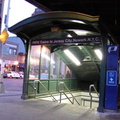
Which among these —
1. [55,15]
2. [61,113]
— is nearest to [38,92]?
[61,113]

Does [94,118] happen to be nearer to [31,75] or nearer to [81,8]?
[31,75]

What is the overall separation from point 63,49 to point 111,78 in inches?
188

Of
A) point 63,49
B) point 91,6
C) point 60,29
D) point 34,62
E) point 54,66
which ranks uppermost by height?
point 91,6

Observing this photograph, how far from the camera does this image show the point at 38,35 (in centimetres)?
973

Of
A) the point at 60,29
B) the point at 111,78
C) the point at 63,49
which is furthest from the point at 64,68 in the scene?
the point at 111,78

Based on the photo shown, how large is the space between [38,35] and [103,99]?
13.6ft

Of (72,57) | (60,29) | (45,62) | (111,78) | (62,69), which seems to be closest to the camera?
(111,78)

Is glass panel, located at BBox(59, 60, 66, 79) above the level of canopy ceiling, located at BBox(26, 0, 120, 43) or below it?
below

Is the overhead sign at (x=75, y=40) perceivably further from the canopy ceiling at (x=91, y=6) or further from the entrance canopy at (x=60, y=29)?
the canopy ceiling at (x=91, y=6)

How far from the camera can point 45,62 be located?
11.4m

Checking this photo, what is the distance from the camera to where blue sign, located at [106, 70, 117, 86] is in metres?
7.61

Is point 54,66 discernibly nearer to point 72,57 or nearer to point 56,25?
point 72,57

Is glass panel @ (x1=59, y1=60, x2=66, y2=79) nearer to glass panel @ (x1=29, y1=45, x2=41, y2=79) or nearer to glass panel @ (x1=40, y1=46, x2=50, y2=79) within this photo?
glass panel @ (x1=40, y1=46, x2=50, y2=79)

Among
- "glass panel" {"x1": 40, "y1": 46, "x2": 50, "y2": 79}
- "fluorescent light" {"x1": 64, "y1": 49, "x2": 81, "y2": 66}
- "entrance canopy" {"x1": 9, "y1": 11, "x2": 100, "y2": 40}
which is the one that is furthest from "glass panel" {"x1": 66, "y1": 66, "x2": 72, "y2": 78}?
"entrance canopy" {"x1": 9, "y1": 11, "x2": 100, "y2": 40}
